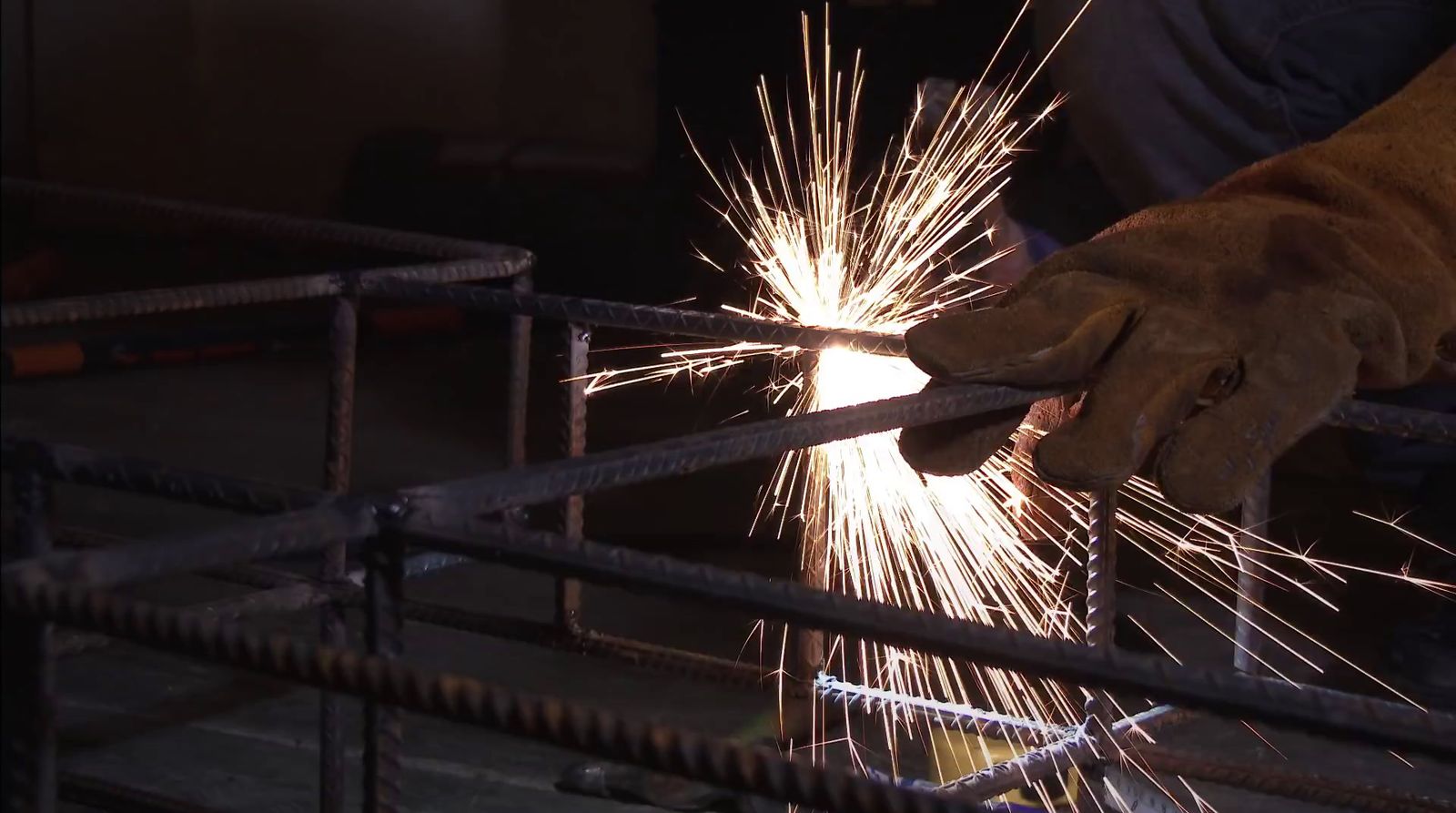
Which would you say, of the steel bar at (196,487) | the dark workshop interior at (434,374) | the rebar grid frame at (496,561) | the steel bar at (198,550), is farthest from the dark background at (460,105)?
the steel bar at (198,550)

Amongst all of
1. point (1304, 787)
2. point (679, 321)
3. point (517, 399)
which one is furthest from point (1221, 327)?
point (517, 399)

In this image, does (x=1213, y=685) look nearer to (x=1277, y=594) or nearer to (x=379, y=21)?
(x=1277, y=594)

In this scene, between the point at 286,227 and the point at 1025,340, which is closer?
Result: the point at 1025,340

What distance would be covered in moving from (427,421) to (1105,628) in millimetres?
4259

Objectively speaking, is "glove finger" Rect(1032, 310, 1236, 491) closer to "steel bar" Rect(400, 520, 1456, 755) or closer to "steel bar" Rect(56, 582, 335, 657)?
"steel bar" Rect(400, 520, 1456, 755)

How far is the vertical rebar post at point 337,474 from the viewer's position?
91.4 inches

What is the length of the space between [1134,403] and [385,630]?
0.85m

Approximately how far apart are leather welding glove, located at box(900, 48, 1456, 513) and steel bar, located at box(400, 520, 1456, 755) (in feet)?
1.83

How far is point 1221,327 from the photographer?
1779 mm

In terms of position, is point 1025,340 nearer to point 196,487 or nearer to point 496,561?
point 496,561

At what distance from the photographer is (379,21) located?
9.47m

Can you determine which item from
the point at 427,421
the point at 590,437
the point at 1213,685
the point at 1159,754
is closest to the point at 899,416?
the point at 1213,685

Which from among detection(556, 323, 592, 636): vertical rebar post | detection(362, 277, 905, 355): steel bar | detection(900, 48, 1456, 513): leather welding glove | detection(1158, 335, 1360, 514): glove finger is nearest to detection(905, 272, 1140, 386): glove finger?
detection(900, 48, 1456, 513): leather welding glove

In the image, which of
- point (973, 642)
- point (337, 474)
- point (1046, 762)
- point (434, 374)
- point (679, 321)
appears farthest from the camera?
point (434, 374)
